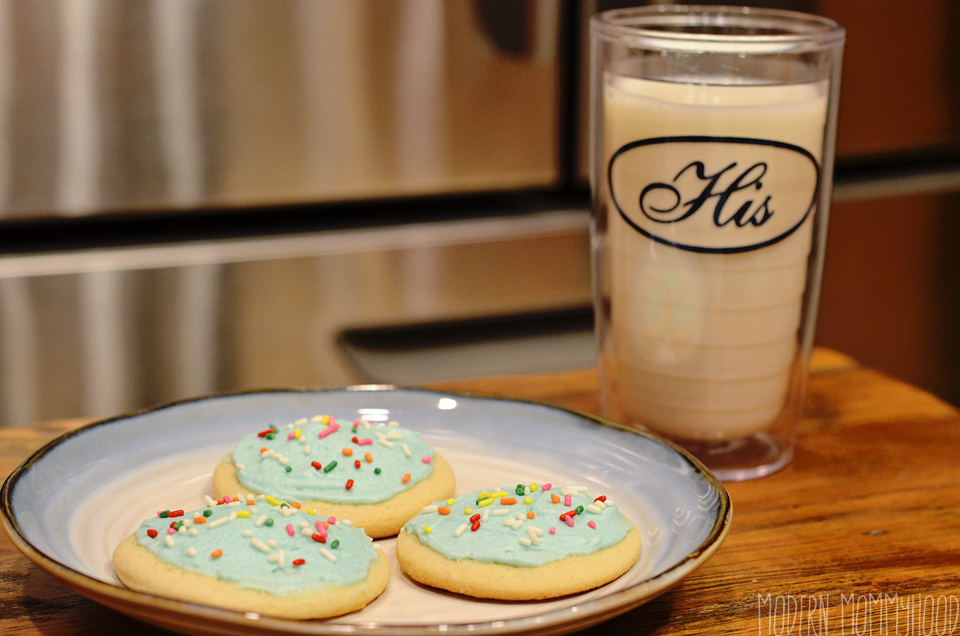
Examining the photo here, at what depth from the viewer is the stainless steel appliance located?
4.40 feet

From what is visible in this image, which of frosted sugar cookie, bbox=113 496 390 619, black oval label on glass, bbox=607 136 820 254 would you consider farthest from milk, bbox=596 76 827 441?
frosted sugar cookie, bbox=113 496 390 619

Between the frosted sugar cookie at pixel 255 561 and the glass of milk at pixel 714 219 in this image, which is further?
the glass of milk at pixel 714 219

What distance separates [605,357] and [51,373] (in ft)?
2.91

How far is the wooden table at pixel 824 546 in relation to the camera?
0.60 metres

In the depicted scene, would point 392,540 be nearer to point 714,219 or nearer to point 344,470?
point 344,470

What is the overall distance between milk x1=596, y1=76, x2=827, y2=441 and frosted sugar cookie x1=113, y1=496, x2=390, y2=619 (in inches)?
14.0

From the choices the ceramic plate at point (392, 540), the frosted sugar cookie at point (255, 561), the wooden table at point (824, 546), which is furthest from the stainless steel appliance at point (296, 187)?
the frosted sugar cookie at point (255, 561)

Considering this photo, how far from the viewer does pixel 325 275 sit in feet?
4.83

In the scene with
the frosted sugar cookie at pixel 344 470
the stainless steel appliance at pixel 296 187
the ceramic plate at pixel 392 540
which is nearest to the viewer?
the ceramic plate at pixel 392 540

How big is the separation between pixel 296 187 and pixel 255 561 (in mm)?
959

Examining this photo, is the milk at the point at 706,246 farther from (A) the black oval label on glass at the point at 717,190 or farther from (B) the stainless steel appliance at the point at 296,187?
(B) the stainless steel appliance at the point at 296,187

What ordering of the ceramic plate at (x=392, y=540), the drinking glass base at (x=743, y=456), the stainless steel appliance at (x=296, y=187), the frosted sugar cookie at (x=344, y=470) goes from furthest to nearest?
the stainless steel appliance at (x=296, y=187) → the drinking glass base at (x=743, y=456) → the frosted sugar cookie at (x=344, y=470) → the ceramic plate at (x=392, y=540)

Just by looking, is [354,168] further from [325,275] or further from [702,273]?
[702,273]

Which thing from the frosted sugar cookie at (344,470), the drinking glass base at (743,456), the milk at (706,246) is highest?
the milk at (706,246)
